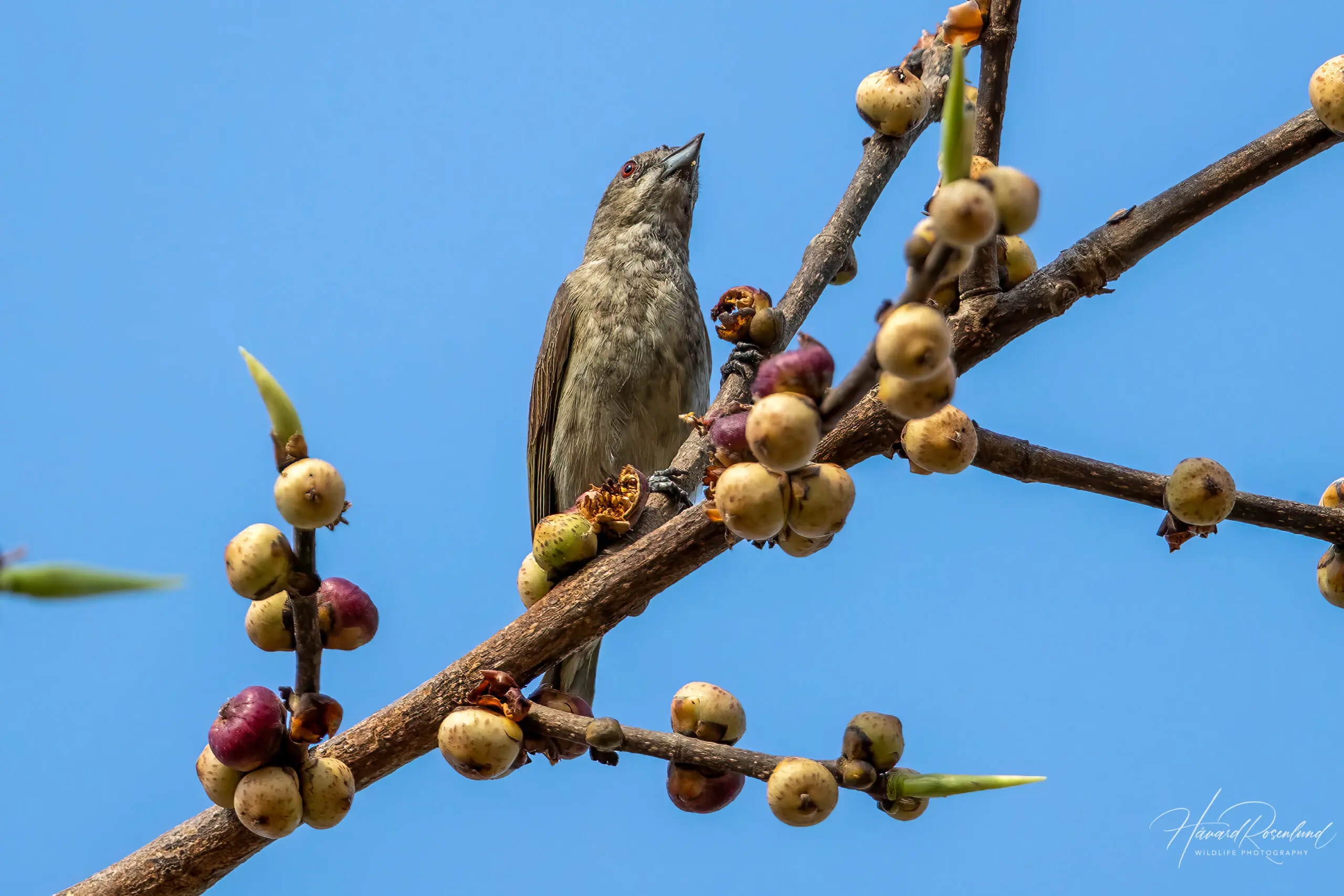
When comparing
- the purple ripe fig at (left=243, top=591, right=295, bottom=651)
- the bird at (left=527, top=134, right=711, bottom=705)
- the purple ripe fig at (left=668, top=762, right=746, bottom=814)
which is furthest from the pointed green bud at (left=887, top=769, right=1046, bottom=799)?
the bird at (left=527, top=134, right=711, bottom=705)

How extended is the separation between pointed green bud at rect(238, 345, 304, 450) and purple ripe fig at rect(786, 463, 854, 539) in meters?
0.75

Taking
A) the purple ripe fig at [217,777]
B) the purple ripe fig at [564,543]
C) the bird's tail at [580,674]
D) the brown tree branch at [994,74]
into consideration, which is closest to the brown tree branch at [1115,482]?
the brown tree branch at [994,74]

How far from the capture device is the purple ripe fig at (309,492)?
1.78 meters

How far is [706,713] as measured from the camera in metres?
2.23

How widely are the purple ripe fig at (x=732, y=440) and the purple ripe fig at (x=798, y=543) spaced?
0.14 metres

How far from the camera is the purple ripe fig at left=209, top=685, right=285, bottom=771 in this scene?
2023mm

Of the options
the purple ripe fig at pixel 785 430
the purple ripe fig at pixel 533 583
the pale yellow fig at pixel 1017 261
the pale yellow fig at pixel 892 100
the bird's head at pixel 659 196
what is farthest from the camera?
the bird's head at pixel 659 196

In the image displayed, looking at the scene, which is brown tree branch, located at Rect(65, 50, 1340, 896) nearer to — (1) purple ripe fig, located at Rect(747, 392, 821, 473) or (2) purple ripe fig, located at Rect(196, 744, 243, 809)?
(2) purple ripe fig, located at Rect(196, 744, 243, 809)

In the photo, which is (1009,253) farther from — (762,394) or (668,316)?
(668,316)

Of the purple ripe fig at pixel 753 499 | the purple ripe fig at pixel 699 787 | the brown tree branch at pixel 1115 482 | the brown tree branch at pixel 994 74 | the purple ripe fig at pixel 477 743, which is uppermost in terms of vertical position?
the brown tree branch at pixel 994 74

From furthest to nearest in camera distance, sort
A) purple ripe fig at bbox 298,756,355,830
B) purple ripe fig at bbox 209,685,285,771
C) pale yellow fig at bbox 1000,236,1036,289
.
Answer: pale yellow fig at bbox 1000,236,1036,289, purple ripe fig at bbox 298,756,355,830, purple ripe fig at bbox 209,685,285,771

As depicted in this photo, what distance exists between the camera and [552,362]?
5.51 metres

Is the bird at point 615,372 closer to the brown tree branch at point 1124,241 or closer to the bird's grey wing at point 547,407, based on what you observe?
the bird's grey wing at point 547,407

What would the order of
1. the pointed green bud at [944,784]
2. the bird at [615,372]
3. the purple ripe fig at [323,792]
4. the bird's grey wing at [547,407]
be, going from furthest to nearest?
1. the bird's grey wing at [547,407]
2. the bird at [615,372]
3. the purple ripe fig at [323,792]
4. the pointed green bud at [944,784]
